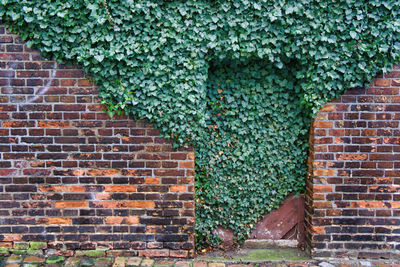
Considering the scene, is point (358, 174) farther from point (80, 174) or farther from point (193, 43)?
point (80, 174)

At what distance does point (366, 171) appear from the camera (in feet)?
10.1

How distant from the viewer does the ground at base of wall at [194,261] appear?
2949 mm

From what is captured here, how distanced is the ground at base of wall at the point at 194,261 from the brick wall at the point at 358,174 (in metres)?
0.10

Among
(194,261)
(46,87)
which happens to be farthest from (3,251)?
(194,261)

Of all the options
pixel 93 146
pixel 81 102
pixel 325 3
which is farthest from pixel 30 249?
pixel 325 3

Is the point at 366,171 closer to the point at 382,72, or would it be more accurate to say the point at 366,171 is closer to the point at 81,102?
the point at 382,72

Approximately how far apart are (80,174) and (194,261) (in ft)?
4.92

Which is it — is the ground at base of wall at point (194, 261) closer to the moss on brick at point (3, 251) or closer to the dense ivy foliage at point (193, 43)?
the moss on brick at point (3, 251)

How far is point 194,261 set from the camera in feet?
10.1

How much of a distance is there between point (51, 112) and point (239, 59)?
78.7 inches

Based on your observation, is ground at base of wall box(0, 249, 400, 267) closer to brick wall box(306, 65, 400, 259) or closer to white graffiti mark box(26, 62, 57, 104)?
brick wall box(306, 65, 400, 259)

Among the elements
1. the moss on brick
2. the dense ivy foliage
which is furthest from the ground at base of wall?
the dense ivy foliage

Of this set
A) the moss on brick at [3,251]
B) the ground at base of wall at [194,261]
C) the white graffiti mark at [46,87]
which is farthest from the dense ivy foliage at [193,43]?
the moss on brick at [3,251]

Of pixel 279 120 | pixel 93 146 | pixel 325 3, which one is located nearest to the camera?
pixel 325 3
